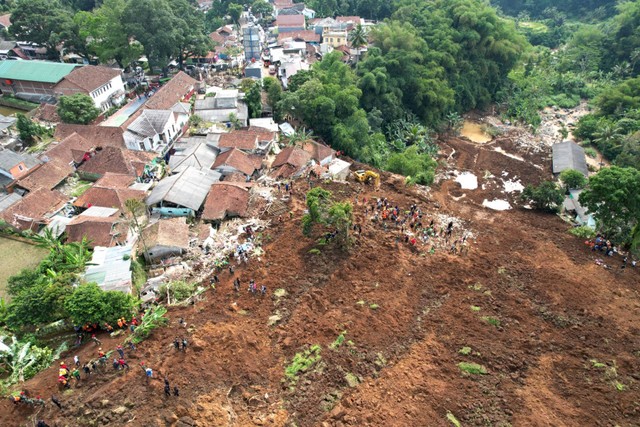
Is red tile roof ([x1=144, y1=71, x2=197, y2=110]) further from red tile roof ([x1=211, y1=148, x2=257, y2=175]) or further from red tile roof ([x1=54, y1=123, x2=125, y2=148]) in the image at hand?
red tile roof ([x1=211, y1=148, x2=257, y2=175])

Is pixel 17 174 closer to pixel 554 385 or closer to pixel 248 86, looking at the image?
pixel 248 86

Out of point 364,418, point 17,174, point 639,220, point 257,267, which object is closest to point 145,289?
point 257,267

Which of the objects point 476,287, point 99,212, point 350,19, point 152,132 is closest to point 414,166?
point 476,287

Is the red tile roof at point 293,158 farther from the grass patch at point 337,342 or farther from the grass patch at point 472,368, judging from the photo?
the grass patch at point 472,368

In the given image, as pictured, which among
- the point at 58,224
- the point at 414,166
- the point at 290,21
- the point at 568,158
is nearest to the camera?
the point at 58,224

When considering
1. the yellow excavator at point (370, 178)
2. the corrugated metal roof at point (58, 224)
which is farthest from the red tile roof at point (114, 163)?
the yellow excavator at point (370, 178)

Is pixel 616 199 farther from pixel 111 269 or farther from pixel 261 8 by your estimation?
pixel 261 8

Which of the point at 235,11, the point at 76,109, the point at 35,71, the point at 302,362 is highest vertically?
the point at 235,11

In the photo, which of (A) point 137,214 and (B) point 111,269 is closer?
(B) point 111,269
